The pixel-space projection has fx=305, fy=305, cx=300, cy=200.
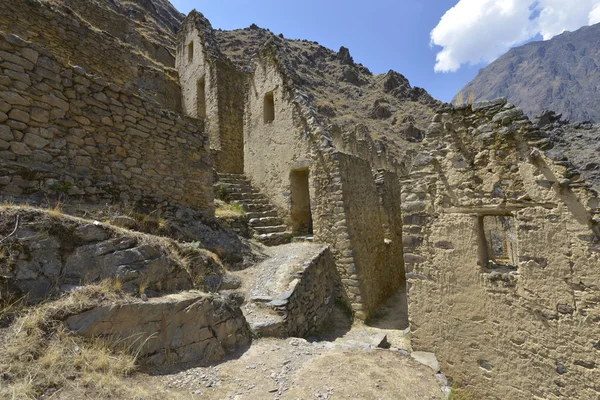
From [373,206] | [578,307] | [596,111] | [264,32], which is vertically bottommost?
[578,307]

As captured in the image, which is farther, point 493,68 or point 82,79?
point 493,68

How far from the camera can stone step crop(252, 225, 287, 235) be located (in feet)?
26.0

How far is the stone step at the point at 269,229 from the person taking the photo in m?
7.93

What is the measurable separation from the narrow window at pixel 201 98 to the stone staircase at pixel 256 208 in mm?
4718

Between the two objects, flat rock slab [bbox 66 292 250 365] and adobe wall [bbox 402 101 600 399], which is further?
adobe wall [bbox 402 101 600 399]

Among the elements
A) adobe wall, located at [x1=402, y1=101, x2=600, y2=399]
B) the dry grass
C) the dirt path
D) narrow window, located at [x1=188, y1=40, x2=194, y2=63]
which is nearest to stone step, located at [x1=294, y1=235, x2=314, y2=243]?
adobe wall, located at [x1=402, y1=101, x2=600, y2=399]

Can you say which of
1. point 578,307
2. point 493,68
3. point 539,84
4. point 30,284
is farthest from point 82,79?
point 493,68

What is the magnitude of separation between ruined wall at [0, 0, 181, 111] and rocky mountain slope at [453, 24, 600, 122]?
6305 centimetres

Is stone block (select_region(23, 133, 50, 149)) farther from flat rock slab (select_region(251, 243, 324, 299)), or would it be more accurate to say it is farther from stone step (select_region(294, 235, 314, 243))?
stone step (select_region(294, 235, 314, 243))

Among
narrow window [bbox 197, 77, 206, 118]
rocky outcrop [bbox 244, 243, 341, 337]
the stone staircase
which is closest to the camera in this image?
rocky outcrop [bbox 244, 243, 341, 337]

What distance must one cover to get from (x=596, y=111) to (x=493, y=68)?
175 ft

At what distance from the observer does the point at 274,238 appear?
309 inches

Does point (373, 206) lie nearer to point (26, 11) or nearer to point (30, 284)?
point (30, 284)

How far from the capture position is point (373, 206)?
8.88 metres
